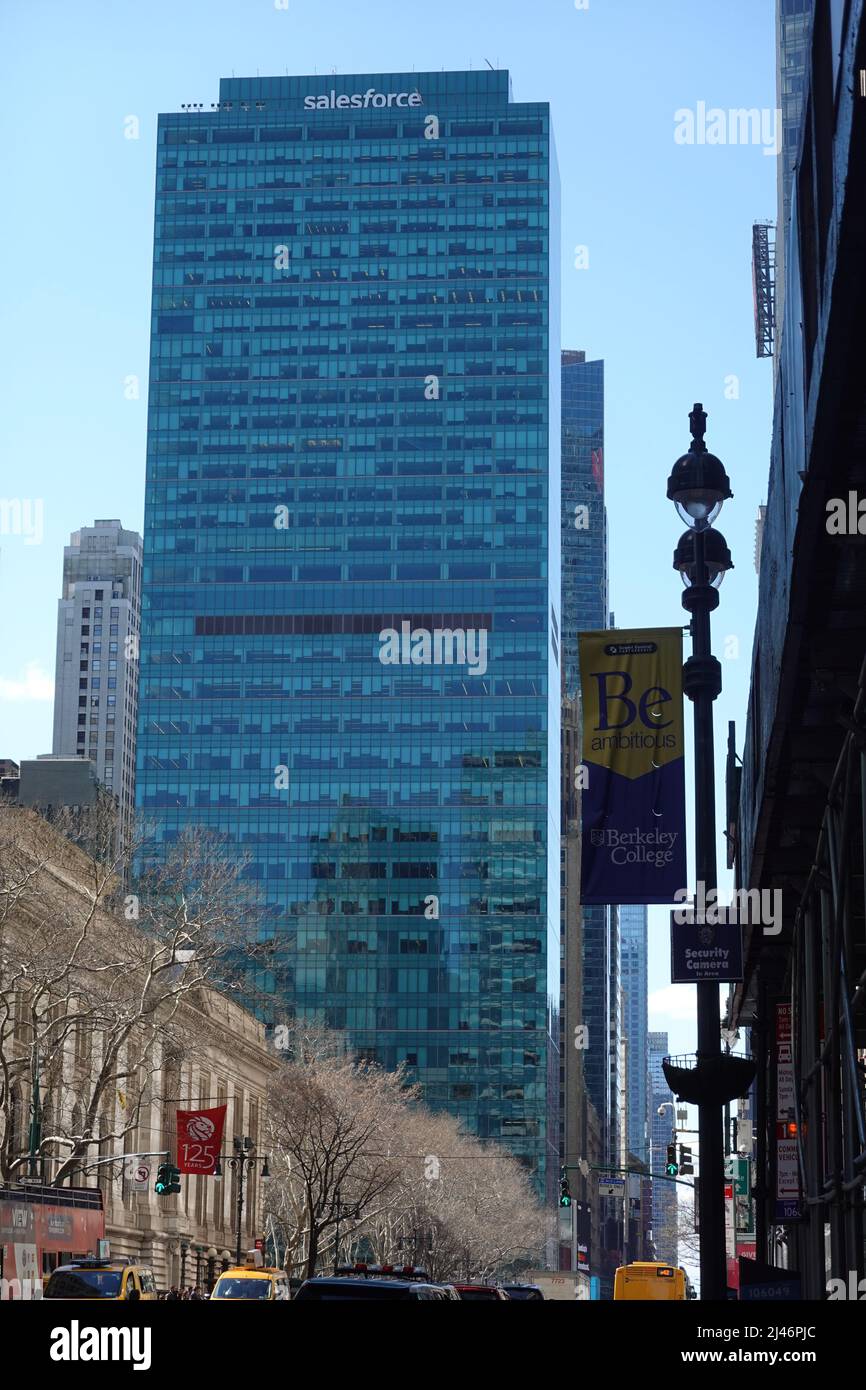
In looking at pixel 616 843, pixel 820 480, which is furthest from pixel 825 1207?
pixel 820 480

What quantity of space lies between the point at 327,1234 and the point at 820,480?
3976 inches

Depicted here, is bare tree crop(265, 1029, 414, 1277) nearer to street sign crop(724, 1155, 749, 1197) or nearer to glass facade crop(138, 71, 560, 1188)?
street sign crop(724, 1155, 749, 1197)

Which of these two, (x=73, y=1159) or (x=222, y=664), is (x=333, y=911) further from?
(x=73, y=1159)

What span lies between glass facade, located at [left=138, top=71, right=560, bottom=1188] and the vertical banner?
520ft

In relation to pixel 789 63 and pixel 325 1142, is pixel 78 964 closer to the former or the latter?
pixel 325 1142

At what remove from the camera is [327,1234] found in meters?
110

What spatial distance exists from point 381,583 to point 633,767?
170829 mm

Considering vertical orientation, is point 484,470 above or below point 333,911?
above

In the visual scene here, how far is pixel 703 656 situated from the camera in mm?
17438

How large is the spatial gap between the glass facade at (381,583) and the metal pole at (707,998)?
158585 mm

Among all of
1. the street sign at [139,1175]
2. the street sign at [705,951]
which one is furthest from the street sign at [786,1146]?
the street sign at [139,1175]

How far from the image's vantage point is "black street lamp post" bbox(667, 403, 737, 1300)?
16.6 metres

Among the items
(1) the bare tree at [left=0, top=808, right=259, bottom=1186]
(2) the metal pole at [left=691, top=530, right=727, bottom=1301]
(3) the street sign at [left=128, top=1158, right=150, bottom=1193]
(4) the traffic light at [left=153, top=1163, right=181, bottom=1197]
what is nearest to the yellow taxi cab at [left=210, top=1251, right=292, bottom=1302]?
(1) the bare tree at [left=0, top=808, right=259, bottom=1186]

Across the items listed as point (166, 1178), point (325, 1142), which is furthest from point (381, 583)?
point (166, 1178)
